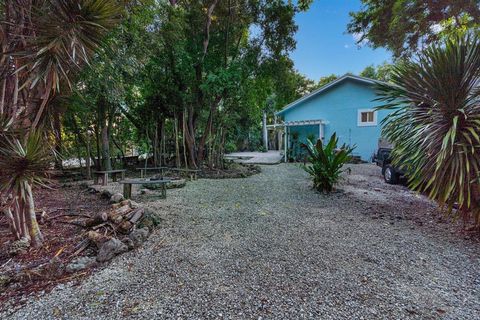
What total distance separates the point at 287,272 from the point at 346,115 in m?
12.7

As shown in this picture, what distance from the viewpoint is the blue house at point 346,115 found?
12500mm

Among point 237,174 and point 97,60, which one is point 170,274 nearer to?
point 97,60

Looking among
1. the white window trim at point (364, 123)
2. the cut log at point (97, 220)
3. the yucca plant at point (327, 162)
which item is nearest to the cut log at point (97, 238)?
the cut log at point (97, 220)

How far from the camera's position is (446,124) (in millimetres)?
3191

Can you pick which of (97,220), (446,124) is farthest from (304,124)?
(97,220)

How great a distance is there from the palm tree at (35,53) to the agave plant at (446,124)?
170 inches

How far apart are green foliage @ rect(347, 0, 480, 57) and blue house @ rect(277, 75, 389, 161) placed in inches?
78.5

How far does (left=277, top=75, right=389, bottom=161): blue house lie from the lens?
12.5 m

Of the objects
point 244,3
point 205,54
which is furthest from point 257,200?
point 244,3

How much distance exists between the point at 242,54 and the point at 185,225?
27.4 ft

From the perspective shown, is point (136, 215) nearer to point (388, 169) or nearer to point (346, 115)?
point (388, 169)

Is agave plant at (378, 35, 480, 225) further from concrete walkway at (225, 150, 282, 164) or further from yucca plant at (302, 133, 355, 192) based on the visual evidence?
concrete walkway at (225, 150, 282, 164)

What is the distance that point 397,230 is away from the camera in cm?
347

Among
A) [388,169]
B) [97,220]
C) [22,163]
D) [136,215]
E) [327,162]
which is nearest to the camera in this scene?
[22,163]
